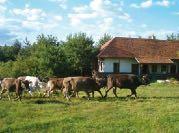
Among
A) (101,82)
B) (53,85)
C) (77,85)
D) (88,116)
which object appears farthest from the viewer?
(101,82)

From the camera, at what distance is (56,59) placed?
168 ft

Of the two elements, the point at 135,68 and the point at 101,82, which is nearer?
the point at 101,82

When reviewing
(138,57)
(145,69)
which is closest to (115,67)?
(138,57)

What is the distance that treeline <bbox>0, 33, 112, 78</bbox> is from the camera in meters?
49.8

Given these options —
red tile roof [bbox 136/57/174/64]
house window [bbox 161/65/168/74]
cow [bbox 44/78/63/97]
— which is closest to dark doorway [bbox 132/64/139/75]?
red tile roof [bbox 136/57/174/64]

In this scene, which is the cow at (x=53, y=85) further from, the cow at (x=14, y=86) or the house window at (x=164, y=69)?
the house window at (x=164, y=69)

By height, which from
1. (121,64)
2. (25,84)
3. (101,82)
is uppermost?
(121,64)

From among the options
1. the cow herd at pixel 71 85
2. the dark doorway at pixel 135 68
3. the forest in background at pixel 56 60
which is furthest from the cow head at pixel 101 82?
the dark doorway at pixel 135 68

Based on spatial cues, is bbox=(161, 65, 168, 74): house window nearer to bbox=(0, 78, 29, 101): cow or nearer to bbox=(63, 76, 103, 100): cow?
bbox=(63, 76, 103, 100): cow

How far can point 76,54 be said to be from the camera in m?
57.5

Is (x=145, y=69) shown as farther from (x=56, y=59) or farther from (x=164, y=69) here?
(x=56, y=59)

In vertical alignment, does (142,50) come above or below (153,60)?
above

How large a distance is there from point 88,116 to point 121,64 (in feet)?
128

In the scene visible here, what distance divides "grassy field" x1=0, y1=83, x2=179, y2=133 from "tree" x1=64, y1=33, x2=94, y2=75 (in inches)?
1309
